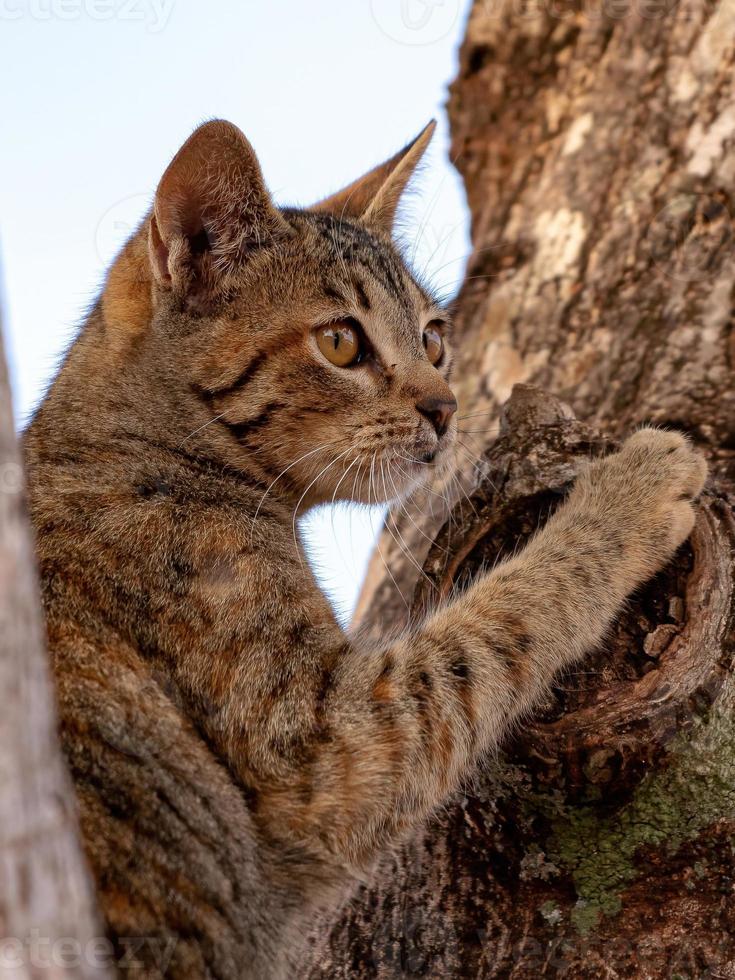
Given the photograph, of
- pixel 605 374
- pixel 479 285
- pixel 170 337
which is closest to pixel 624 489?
pixel 605 374

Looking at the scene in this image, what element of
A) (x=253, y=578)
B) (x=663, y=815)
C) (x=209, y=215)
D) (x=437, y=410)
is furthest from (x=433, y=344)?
(x=663, y=815)

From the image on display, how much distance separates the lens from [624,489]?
3.51 meters

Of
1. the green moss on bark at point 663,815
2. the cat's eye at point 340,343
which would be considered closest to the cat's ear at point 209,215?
the cat's eye at point 340,343

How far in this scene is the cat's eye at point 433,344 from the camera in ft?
13.4

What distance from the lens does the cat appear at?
2.76 m

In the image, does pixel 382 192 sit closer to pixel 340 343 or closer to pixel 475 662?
pixel 340 343

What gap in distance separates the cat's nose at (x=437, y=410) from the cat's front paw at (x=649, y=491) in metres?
0.52

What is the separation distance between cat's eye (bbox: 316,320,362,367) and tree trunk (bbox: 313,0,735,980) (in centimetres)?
60

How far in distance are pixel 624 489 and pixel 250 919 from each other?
1806 mm

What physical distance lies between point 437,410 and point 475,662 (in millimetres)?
918

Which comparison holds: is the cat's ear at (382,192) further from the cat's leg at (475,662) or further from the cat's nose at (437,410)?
the cat's leg at (475,662)

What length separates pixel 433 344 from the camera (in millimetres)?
4113

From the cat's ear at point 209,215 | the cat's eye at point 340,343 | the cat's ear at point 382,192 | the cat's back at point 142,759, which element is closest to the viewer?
the cat's back at point 142,759

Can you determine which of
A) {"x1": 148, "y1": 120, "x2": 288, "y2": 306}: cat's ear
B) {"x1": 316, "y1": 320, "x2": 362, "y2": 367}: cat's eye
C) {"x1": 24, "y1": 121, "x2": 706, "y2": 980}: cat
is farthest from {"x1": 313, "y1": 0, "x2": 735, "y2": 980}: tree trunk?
{"x1": 148, "y1": 120, "x2": 288, "y2": 306}: cat's ear
